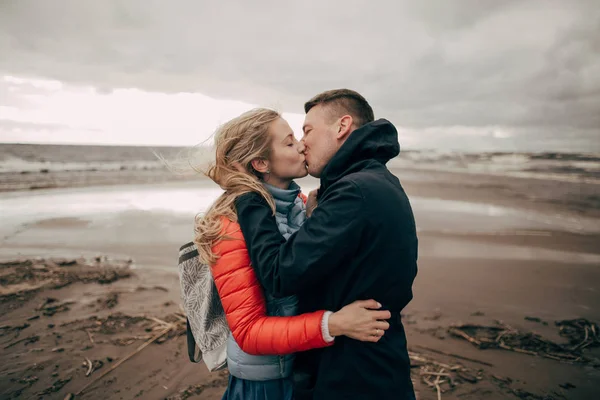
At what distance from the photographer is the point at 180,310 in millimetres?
5273

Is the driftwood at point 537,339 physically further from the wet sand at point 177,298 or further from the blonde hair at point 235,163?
the blonde hair at point 235,163

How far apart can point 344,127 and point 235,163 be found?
28.2 inches

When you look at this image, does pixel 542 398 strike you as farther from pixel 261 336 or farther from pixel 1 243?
pixel 1 243

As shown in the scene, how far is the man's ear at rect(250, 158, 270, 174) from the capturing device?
2.22 metres

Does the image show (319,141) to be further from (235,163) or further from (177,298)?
(177,298)

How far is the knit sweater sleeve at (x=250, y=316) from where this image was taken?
176 centimetres

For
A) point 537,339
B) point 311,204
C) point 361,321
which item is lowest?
point 537,339

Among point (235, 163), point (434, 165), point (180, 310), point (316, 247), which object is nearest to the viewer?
point (316, 247)

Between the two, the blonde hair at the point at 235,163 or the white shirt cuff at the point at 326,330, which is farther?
the blonde hair at the point at 235,163

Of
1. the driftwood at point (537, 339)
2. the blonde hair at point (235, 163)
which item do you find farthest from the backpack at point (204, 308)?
the driftwood at point (537, 339)

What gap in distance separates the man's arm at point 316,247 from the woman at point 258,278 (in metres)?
0.19

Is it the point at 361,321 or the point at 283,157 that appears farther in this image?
the point at 283,157

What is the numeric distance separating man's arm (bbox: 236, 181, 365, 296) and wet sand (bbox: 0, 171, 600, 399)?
266 cm

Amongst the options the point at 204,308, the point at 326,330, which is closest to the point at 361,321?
the point at 326,330
